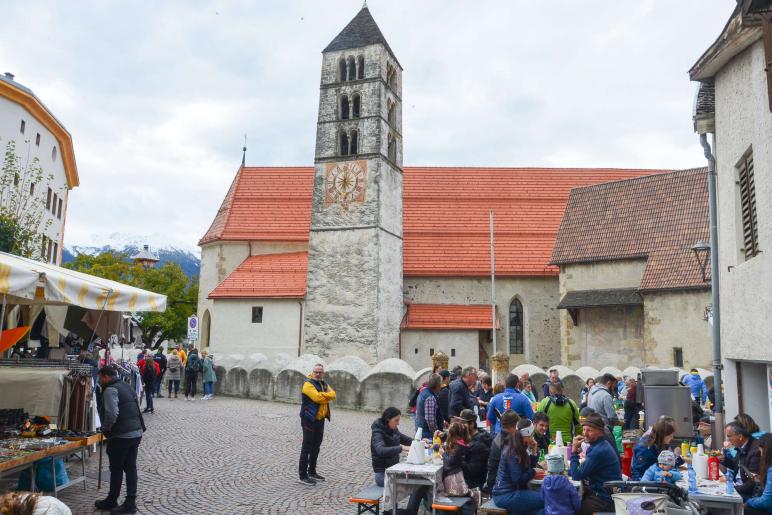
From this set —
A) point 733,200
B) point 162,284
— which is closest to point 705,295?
point 733,200

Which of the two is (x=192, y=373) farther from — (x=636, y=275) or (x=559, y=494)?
(x=636, y=275)

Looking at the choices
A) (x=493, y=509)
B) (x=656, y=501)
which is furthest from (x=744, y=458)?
(x=493, y=509)

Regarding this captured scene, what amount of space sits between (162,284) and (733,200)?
4852cm

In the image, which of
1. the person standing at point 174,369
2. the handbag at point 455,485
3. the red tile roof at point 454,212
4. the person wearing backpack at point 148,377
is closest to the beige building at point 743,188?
the handbag at point 455,485

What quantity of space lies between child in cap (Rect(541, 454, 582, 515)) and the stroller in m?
0.79

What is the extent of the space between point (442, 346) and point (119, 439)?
2252cm

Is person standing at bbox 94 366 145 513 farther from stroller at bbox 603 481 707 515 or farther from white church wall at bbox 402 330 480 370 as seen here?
white church wall at bbox 402 330 480 370

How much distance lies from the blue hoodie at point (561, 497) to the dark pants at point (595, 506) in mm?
162

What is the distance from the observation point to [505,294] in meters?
31.8

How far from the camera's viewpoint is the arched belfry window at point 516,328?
1226 inches

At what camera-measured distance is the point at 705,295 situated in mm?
22734

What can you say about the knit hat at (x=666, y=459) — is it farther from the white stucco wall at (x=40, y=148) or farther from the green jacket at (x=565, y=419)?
the white stucco wall at (x=40, y=148)

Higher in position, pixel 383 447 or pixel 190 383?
pixel 383 447

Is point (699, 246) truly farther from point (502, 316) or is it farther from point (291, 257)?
point (291, 257)
